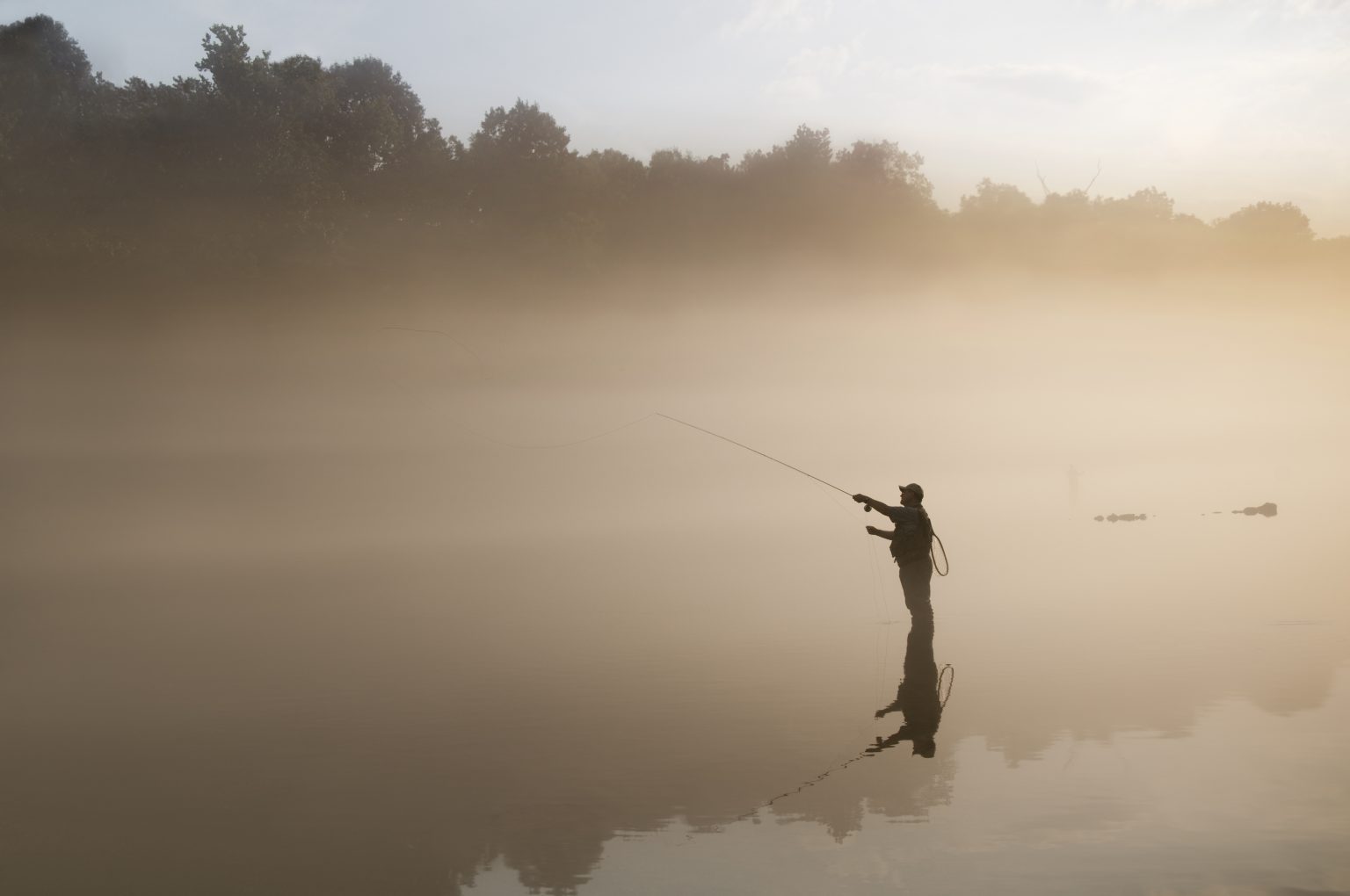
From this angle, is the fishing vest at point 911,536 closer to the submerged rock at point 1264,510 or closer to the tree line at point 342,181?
the submerged rock at point 1264,510

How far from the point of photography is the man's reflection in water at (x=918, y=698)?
10.2m

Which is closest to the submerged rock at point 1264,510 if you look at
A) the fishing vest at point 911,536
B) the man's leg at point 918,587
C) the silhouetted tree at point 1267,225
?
the man's leg at point 918,587

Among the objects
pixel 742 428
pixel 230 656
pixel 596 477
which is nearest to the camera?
pixel 230 656

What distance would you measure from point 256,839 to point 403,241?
6305cm

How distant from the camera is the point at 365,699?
13102 mm

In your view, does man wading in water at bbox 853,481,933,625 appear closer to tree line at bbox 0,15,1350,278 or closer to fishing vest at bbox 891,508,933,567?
fishing vest at bbox 891,508,933,567

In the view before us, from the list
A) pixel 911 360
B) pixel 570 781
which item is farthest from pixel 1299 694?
pixel 911 360

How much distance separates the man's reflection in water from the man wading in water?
0.25 metres

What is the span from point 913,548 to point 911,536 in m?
0.17

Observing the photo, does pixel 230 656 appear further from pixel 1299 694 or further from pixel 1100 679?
pixel 1299 694

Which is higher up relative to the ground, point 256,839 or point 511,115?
point 511,115

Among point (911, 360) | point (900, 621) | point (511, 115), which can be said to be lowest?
point (900, 621)

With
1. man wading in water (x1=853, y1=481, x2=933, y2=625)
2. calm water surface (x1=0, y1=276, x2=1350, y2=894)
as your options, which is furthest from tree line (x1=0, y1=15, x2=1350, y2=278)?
man wading in water (x1=853, y1=481, x2=933, y2=625)

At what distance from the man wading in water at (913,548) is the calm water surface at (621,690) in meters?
0.62
